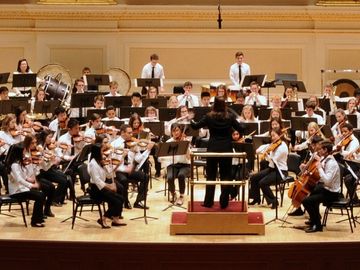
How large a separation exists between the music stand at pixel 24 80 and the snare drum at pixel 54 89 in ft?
1.95

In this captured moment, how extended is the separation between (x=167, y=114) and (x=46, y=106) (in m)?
2.10

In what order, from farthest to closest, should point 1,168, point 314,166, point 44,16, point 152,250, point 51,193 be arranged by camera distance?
point 44,16 → point 1,168 → point 51,193 → point 314,166 → point 152,250

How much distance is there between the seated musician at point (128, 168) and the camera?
408 inches

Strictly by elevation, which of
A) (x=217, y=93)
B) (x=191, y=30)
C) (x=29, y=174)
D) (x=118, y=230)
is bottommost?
(x=118, y=230)

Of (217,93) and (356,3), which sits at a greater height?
(356,3)

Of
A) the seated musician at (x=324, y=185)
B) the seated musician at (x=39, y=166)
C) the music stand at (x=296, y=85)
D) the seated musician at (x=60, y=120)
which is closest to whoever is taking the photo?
the seated musician at (x=324, y=185)

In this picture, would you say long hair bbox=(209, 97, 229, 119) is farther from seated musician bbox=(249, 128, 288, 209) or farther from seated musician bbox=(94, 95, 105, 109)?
seated musician bbox=(94, 95, 105, 109)

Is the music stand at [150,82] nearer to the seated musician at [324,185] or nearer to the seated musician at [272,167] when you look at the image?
the seated musician at [272,167]

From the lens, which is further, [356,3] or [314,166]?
[356,3]

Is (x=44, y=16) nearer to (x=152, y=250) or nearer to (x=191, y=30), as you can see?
(x=191, y=30)

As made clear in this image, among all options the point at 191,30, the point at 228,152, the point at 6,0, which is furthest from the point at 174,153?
the point at 6,0

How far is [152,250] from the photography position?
796 cm

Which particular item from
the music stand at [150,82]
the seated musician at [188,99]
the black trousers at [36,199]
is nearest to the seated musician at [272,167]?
the black trousers at [36,199]

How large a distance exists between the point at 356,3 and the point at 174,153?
8.72 metres
